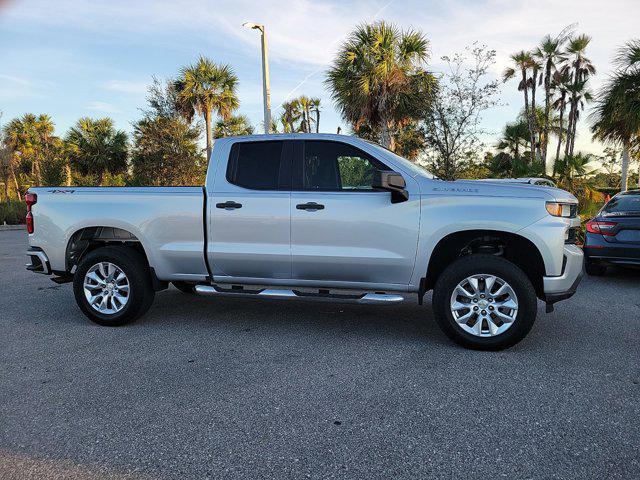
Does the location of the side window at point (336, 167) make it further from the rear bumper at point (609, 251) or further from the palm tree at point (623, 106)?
the palm tree at point (623, 106)

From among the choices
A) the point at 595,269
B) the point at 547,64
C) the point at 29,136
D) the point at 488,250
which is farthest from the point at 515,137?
the point at 29,136

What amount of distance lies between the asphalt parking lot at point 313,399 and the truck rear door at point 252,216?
673 millimetres

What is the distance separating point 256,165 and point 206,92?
73.0 feet

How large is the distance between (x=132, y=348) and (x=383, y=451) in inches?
106

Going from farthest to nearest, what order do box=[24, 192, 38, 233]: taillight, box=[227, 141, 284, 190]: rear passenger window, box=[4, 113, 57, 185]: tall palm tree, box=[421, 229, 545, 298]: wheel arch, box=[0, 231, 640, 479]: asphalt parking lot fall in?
1. box=[4, 113, 57, 185]: tall palm tree
2. box=[24, 192, 38, 233]: taillight
3. box=[227, 141, 284, 190]: rear passenger window
4. box=[421, 229, 545, 298]: wheel arch
5. box=[0, 231, 640, 479]: asphalt parking lot

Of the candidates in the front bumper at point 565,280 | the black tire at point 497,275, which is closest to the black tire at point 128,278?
the black tire at point 497,275

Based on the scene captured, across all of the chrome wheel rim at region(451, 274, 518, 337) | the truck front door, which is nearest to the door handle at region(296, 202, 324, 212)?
the truck front door

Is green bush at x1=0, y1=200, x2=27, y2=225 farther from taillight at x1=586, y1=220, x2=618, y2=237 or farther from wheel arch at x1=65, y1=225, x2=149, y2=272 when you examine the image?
taillight at x1=586, y1=220, x2=618, y2=237

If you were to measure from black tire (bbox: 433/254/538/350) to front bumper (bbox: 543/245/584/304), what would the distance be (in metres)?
0.17

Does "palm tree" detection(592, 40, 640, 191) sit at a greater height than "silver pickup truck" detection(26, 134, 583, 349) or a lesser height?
greater

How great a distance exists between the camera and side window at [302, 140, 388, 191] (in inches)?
180

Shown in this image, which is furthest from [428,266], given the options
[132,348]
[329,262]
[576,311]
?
[132,348]

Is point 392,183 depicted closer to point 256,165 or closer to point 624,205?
point 256,165

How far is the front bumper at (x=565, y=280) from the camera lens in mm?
4082
